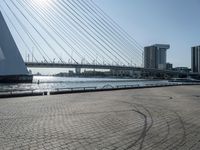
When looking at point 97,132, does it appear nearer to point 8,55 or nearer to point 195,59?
point 8,55

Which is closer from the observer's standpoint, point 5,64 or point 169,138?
point 169,138

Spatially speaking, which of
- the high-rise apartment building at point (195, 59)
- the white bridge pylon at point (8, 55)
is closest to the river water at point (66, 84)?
the white bridge pylon at point (8, 55)

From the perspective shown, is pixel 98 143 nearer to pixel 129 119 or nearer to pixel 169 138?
pixel 169 138

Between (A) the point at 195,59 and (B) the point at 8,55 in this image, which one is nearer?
(B) the point at 8,55

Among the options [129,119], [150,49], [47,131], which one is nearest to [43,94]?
[129,119]

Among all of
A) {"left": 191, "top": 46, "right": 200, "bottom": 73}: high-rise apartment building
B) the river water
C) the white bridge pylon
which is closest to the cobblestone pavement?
the river water

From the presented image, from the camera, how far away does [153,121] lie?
27.1ft

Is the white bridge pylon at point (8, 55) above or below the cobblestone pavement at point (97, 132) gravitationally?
above

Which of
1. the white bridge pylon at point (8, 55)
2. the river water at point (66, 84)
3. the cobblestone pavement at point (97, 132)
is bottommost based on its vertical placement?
the river water at point (66, 84)

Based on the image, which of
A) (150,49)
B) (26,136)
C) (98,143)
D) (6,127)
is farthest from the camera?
(150,49)

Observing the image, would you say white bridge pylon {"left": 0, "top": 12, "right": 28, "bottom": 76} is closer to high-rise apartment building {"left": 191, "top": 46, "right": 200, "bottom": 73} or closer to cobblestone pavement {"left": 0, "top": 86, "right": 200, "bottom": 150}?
cobblestone pavement {"left": 0, "top": 86, "right": 200, "bottom": 150}

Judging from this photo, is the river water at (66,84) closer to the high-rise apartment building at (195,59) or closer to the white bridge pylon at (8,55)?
the white bridge pylon at (8,55)

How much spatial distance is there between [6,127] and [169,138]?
4030mm

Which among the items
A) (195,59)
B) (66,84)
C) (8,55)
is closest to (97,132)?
Result: (8,55)
